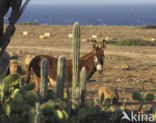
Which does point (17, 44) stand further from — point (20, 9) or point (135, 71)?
point (20, 9)

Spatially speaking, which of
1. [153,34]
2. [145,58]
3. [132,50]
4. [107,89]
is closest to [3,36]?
[107,89]

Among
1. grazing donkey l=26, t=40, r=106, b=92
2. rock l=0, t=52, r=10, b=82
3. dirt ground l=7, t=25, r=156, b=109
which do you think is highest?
rock l=0, t=52, r=10, b=82

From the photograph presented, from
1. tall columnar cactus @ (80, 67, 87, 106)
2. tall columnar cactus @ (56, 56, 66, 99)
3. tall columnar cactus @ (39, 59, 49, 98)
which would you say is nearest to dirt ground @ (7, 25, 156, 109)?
tall columnar cactus @ (80, 67, 87, 106)

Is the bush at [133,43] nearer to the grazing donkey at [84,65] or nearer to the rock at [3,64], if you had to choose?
the grazing donkey at [84,65]

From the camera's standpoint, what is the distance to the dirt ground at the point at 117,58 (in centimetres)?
1160

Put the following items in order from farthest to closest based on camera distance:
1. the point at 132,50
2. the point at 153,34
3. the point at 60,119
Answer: the point at 153,34 < the point at 132,50 < the point at 60,119

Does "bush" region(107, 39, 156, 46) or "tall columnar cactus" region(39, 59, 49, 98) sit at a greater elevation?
"tall columnar cactus" region(39, 59, 49, 98)

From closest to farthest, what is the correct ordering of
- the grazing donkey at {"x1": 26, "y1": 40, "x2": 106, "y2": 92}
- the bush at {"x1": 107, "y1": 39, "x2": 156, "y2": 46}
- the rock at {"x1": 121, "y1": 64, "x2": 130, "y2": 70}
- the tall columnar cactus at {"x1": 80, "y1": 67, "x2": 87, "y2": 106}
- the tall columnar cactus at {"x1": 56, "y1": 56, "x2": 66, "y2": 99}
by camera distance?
the tall columnar cactus at {"x1": 56, "y1": 56, "x2": 66, "y2": 99}
the tall columnar cactus at {"x1": 80, "y1": 67, "x2": 87, "y2": 106}
the grazing donkey at {"x1": 26, "y1": 40, "x2": 106, "y2": 92}
the rock at {"x1": 121, "y1": 64, "x2": 130, "y2": 70}
the bush at {"x1": 107, "y1": 39, "x2": 156, "y2": 46}

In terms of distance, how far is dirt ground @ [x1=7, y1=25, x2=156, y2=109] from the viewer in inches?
457

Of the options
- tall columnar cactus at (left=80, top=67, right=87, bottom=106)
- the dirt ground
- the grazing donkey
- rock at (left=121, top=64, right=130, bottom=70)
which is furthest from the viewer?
rock at (left=121, top=64, right=130, bottom=70)

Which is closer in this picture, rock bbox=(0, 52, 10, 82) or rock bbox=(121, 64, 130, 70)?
rock bbox=(0, 52, 10, 82)

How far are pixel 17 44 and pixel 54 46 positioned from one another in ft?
6.70

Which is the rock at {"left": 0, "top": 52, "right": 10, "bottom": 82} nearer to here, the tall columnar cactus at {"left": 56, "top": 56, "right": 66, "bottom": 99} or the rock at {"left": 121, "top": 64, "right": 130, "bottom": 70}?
the tall columnar cactus at {"left": 56, "top": 56, "right": 66, "bottom": 99}

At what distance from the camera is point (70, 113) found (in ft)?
20.0
